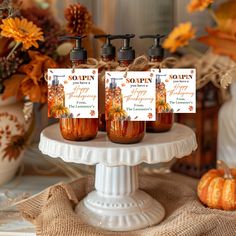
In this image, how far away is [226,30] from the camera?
83 centimetres

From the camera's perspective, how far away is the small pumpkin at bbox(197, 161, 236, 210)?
0.97m

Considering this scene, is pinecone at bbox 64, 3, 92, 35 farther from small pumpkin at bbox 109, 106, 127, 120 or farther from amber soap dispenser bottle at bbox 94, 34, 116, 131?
small pumpkin at bbox 109, 106, 127, 120

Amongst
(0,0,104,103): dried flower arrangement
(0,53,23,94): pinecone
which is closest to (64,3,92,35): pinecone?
(0,0,104,103): dried flower arrangement

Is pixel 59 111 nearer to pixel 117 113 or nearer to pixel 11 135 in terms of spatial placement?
pixel 117 113

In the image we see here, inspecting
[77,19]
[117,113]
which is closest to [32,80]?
[77,19]

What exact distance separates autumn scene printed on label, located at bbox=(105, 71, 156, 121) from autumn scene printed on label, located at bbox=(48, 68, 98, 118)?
3 centimetres

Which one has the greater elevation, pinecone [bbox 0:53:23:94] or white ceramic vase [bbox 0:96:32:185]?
pinecone [bbox 0:53:23:94]

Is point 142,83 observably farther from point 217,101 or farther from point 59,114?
point 217,101

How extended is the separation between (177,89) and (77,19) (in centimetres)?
30

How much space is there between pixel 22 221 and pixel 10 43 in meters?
0.37

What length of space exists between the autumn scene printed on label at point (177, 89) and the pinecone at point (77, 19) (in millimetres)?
249

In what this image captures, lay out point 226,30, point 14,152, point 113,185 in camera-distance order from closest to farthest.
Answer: point 226,30
point 113,185
point 14,152

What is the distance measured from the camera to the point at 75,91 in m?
0.88

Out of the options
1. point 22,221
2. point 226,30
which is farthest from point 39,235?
point 226,30
